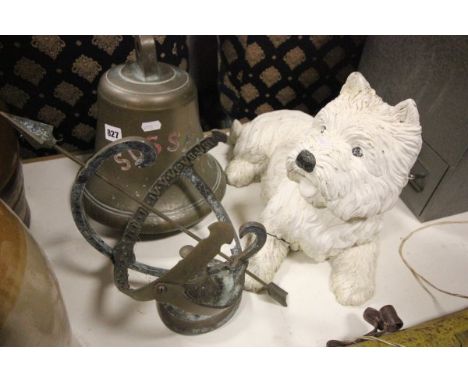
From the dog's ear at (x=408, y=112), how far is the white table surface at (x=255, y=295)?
17.5 inches

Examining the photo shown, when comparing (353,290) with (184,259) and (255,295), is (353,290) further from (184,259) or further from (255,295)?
(184,259)

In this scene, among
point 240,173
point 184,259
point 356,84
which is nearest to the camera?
point 184,259

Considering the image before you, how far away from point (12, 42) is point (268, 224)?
0.81 meters

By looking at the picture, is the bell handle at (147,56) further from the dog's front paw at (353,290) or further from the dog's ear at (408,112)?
the dog's front paw at (353,290)

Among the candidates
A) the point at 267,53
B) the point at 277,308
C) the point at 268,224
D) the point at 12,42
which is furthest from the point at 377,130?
the point at 12,42

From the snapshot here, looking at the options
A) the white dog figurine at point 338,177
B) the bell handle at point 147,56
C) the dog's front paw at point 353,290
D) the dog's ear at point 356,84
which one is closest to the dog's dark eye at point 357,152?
the white dog figurine at point 338,177

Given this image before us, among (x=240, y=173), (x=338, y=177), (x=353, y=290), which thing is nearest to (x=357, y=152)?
(x=338, y=177)

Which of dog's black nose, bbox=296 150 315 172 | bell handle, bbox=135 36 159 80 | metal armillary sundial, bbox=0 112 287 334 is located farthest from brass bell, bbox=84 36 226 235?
dog's black nose, bbox=296 150 315 172

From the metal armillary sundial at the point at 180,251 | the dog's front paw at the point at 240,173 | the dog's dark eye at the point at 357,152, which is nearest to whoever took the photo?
the metal armillary sundial at the point at 180,251

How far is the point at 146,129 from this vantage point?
2.91ft

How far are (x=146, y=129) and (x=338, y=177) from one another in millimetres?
413

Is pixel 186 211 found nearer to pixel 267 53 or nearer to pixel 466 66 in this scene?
pixel 267 53

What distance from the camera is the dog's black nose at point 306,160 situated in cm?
72

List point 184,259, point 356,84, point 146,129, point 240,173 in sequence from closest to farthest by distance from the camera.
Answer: point 184,259 → point 356,84 → point 146,129 → point 240,173
